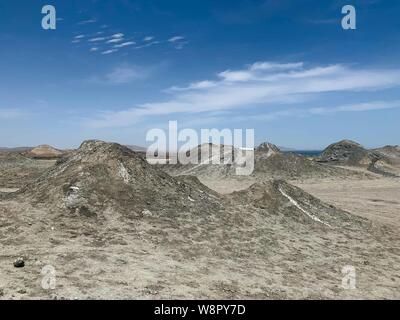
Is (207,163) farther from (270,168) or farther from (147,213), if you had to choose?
(147,213)

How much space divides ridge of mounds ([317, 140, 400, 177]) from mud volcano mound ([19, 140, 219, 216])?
1823 inches

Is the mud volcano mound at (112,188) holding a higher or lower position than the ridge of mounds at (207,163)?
lower

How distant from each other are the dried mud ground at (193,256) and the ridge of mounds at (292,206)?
582mm

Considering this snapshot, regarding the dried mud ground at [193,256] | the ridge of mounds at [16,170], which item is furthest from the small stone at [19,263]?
the ridge of mounds at [16,170]

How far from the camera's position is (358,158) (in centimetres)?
6606

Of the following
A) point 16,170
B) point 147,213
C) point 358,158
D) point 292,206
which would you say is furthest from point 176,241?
point 358,158

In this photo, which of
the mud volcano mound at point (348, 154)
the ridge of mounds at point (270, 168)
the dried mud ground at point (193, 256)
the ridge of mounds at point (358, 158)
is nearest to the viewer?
the dried mud ground at point (193, 256)

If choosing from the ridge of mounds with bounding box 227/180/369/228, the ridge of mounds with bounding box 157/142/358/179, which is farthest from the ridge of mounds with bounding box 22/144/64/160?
the ridge of mounds with bounding box 227/180/369/228

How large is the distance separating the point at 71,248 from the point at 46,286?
324 centimetres

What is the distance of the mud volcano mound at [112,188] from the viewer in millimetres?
17016

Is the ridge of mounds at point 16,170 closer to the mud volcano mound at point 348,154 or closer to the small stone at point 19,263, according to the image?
the small stone at point 19,263

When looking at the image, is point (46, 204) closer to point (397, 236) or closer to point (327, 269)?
point (327, 269)
